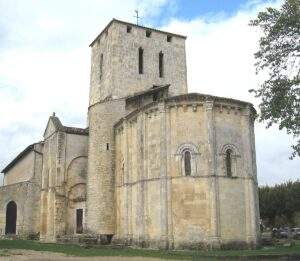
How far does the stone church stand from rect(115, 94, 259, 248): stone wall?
0.06 meters

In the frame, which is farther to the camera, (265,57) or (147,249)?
(147,249)

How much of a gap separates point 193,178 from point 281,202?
25.1 metres

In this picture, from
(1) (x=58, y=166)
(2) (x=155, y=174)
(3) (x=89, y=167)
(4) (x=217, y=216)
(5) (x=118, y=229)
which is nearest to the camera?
(4) (x=217, y=216)

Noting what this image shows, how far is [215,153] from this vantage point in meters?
27.4

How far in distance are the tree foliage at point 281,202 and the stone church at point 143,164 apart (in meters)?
16.8

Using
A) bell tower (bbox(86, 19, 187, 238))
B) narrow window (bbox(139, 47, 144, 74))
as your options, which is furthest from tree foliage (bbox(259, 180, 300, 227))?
narrow window (bbox(139, 47, 144, 74))

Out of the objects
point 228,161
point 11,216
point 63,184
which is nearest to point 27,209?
point 11,216

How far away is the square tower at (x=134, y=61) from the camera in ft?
126

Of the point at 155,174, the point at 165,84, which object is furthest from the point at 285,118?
the point at 165,84

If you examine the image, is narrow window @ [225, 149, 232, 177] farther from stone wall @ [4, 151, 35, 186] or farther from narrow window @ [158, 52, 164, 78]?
stone wall @ [4, 151, 35, 186]

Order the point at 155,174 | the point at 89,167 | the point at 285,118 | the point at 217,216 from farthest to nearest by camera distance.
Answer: the point at 89,167, the point at 155,174, the point at 217,216, the point at 285,118

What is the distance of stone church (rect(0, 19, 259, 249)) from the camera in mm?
26828

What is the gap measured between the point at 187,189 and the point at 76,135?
48.9 feet

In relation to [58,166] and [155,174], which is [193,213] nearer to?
[155,174]
